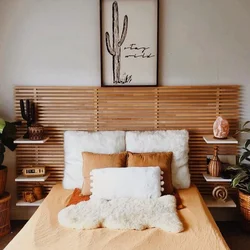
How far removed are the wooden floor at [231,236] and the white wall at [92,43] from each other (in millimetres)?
1080

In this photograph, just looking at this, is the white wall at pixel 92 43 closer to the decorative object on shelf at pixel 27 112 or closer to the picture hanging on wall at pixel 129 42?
the picture hanging on wall at pixel 129 42

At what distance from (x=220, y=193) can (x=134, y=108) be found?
1.15m

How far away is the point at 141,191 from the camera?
3.07 m

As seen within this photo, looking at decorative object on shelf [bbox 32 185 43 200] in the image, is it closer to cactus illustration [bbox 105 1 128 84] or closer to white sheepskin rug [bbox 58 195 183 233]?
white sheepskin rug [bbox 58 195 183 233]

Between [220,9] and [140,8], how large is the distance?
753 millimetres

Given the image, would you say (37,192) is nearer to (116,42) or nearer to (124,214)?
(124,214)

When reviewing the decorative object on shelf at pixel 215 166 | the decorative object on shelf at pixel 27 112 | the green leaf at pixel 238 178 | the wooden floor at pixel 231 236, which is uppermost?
the decorative object on shelf at pixel 27 112

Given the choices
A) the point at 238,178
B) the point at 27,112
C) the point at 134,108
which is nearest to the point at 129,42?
the point at 134,108

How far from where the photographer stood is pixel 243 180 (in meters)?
3.42

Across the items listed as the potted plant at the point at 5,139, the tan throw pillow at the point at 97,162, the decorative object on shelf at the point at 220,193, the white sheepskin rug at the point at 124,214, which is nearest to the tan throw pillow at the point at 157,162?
the tan throw pillow at the point at 97,162

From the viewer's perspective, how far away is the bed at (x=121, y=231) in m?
2.43

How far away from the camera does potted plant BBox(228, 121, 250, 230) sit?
3.37 metres

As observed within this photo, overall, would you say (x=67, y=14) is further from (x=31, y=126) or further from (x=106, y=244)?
(x=106, y=244)

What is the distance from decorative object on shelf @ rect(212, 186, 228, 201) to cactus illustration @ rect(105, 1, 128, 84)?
1391 millimetres
